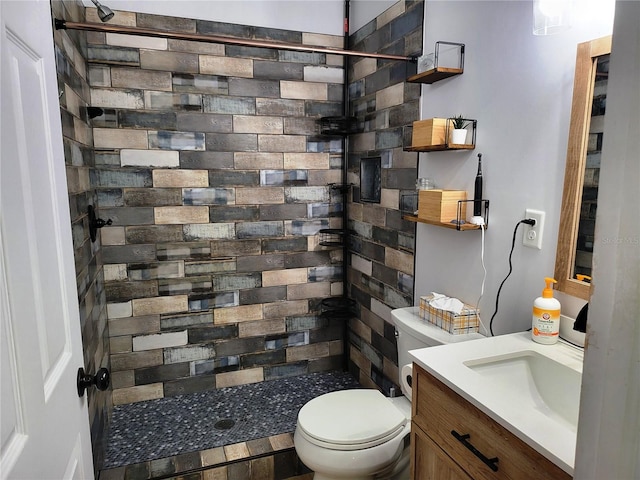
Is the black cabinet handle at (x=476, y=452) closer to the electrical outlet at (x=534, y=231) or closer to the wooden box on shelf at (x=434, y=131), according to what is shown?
the electrical outlet at (x=534, y=231)

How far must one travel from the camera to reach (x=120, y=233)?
268 cm

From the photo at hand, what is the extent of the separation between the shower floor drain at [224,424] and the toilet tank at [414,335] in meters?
1.12

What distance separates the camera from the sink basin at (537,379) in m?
1.34

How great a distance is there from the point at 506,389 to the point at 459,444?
0.23 metres

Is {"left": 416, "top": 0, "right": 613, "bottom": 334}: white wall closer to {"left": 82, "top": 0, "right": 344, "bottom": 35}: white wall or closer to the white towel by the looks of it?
the white towel

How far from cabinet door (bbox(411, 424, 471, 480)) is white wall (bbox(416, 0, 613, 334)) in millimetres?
586

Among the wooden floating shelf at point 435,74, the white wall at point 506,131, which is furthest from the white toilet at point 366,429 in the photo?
the wooden floating shelf at point 435,74

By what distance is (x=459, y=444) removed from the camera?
1.27m

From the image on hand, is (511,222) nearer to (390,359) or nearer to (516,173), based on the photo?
(516,173)

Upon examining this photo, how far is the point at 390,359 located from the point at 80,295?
5.50ft

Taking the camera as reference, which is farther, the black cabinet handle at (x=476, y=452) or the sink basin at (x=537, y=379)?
the sink basin at (x=537, y=379)

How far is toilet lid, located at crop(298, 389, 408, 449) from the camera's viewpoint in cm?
185

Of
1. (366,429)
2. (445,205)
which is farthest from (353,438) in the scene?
(445,205)

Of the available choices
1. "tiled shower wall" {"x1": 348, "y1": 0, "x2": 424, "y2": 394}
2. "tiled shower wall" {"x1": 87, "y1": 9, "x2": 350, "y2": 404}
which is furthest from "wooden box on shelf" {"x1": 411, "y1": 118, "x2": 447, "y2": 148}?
"tiled shower wall" {"x1": 87, "y1": 9, "x2": 350, "y2": 404}
